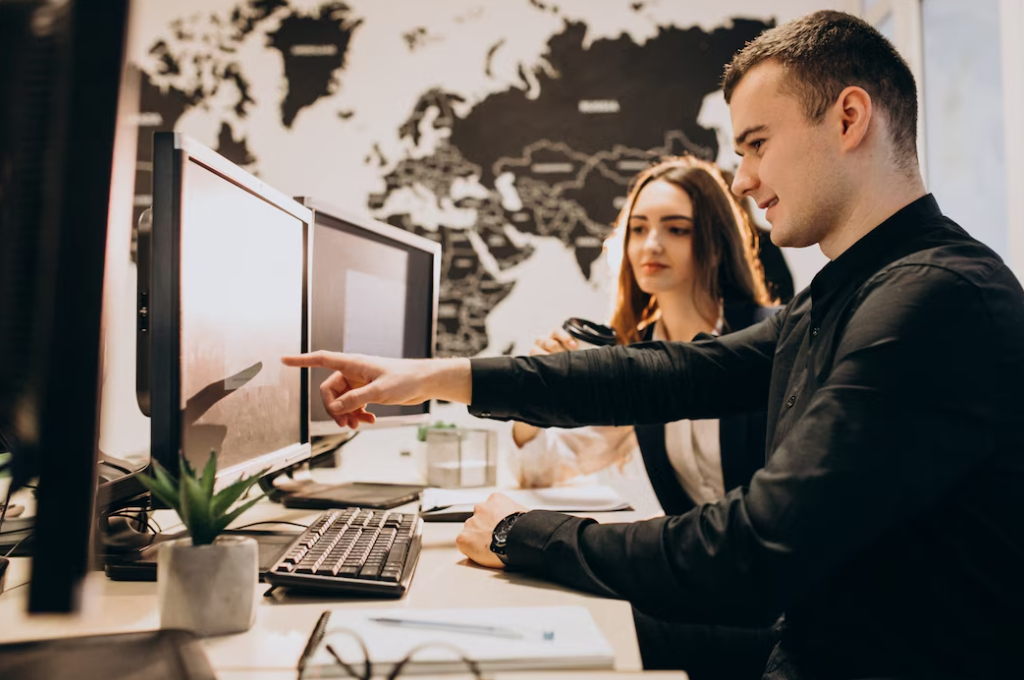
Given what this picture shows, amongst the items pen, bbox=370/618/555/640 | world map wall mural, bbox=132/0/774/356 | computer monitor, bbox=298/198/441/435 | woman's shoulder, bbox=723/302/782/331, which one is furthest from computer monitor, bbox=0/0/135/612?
world map wall mural, bbox=132/0/774/356

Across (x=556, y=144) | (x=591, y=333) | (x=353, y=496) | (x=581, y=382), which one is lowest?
(x=353, y=496)

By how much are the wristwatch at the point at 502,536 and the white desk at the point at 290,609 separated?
3 cm

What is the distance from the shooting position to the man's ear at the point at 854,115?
926 millimetres

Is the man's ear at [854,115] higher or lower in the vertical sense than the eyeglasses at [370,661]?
higher

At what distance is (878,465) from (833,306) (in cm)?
28

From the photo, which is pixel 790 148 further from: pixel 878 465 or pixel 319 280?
pixel 319 280

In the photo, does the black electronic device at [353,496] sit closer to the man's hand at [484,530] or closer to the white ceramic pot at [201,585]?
the man's hand at [484,530]

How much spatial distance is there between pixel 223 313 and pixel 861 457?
0.72 metres

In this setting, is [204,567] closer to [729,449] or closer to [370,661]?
[370,661]

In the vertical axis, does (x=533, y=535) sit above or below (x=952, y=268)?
below

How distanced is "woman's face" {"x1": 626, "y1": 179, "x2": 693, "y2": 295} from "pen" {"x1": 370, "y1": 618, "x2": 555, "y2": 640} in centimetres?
145

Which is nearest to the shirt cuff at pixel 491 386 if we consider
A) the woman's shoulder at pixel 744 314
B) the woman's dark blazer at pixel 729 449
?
the woman's dark blazer at pixel 729 449

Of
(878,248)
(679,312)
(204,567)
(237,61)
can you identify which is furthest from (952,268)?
(237,61)

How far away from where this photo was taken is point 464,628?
2.24 ft
